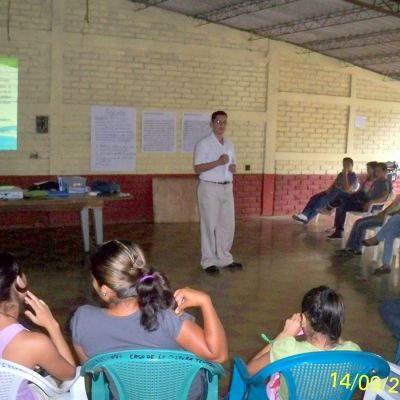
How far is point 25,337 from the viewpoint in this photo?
204cm

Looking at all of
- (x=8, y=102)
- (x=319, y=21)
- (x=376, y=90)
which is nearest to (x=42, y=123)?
(x=8, y=102)

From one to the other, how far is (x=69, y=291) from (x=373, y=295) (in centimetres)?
295

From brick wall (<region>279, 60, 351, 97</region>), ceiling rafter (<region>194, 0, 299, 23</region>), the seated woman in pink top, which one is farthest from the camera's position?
brick wall (<region>279, 60, 351, 97</region>)

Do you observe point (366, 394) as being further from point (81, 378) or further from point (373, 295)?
point (373, 295)

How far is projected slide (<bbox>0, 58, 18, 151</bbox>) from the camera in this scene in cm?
843

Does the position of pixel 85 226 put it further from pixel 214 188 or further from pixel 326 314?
pixel 326 314

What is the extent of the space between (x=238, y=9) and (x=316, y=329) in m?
7.30

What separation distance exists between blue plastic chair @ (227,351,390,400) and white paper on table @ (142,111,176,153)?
7723 mm

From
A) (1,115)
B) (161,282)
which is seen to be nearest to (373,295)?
(161,282)

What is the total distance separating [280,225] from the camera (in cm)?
998

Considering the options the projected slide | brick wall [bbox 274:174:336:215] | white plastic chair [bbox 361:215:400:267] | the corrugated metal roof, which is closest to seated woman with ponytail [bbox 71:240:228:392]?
white plastic chair [bbox 361:215:400:267]

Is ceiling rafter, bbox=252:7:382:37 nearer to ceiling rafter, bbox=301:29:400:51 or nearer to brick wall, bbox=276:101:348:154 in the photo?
ceiling rafter, bbox=301:29:400:51

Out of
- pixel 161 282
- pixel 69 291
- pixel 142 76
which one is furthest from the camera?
pixel 142 76

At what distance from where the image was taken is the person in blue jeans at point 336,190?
941cm
